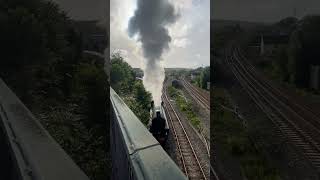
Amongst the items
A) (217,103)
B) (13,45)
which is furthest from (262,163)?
(13,45)

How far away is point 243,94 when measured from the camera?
13.5 feet

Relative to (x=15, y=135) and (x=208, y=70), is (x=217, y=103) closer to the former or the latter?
(x=208, y=70)

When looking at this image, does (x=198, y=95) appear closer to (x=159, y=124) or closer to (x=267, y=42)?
(x=159, y=124)

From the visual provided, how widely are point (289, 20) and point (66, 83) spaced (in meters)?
2.46

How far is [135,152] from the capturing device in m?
2.49

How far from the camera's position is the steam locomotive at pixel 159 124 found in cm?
384

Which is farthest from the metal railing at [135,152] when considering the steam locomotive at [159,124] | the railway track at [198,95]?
the railway track at [198,95]

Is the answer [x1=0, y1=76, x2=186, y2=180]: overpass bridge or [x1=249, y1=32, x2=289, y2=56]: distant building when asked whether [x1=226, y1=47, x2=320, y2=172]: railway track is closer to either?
[x1=249, y1=32, x2=289, y2=56]: distant building

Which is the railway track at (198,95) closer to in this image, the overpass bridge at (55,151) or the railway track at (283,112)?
the railway track at (283,112)

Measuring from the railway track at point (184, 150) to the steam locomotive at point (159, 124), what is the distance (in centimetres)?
9

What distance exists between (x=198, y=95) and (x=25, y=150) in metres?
2.04

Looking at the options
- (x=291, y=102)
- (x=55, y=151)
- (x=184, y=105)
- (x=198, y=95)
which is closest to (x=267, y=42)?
(x=291, y=102)

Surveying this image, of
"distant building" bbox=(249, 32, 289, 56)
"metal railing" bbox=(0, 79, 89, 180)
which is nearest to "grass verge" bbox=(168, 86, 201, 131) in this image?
"distant building" bbox=(249, 32, 289, 56)

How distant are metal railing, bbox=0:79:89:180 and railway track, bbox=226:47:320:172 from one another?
215 cm
